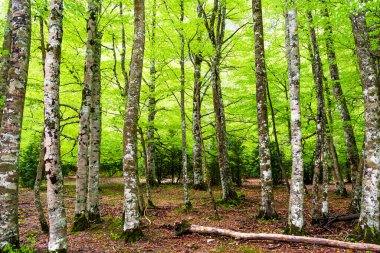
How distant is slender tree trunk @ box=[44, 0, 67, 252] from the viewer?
5262 mm

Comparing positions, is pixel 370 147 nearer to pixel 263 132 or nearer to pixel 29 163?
pixel 263 132

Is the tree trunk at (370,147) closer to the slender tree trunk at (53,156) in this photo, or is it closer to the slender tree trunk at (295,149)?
the slender tree trunk at (295,149)

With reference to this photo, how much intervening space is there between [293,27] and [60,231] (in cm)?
739

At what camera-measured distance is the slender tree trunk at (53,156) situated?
17.3 ft

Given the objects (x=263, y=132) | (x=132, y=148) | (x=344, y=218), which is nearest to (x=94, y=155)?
(x=132, y=148)

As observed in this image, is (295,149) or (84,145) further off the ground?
(84,145)

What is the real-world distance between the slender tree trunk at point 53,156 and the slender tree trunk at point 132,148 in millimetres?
1773

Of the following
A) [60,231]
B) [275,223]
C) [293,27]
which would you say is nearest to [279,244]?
[275,223]

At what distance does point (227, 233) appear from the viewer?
696 centimetres

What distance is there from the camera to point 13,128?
555cm

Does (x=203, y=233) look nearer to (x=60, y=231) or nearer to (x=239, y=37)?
(x=60, y=231)

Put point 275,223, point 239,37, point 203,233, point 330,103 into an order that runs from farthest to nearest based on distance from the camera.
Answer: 1. point 239,37
2. point 330,103
3. point 275,223
4. point 203,233

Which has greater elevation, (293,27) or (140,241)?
(293,27)

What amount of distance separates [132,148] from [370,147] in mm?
5677
